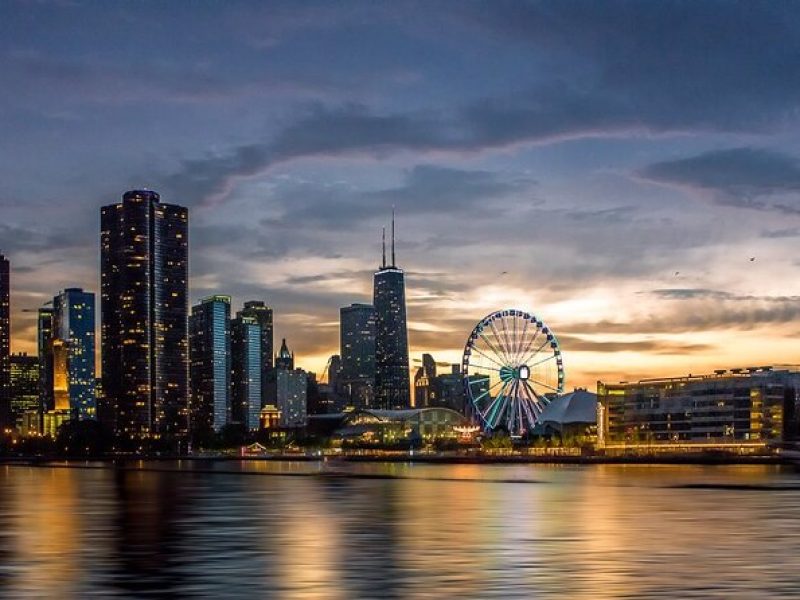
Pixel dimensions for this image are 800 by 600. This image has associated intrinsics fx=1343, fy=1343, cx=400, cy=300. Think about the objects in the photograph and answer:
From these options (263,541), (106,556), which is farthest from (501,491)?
(106,556)

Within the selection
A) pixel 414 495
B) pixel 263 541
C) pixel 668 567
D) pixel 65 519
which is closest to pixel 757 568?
pixel 668 567

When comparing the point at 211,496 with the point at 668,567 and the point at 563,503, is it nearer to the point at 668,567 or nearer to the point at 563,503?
the point at 563,503

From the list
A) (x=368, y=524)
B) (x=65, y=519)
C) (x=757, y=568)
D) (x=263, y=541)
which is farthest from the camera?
(x=65, y=519)

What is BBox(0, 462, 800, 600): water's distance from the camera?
1708 inches

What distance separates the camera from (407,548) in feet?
190

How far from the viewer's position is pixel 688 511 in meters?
83.9

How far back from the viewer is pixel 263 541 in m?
62.1

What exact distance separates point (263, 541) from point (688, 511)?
3270 cm

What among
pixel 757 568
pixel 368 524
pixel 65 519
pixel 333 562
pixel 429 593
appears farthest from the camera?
pixel 65 519

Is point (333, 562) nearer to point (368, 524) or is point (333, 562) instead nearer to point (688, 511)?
point (368, 524)

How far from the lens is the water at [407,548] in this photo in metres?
43.4

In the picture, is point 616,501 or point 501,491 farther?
point 501,491

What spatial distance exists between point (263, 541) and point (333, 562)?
11.0m

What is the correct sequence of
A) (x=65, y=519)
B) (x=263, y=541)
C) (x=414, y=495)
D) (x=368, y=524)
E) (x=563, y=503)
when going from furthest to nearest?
(x=414, y=495), (x=563, y=503), (x=65, y=519), (x=368, y=524), (x=263, y=541)
